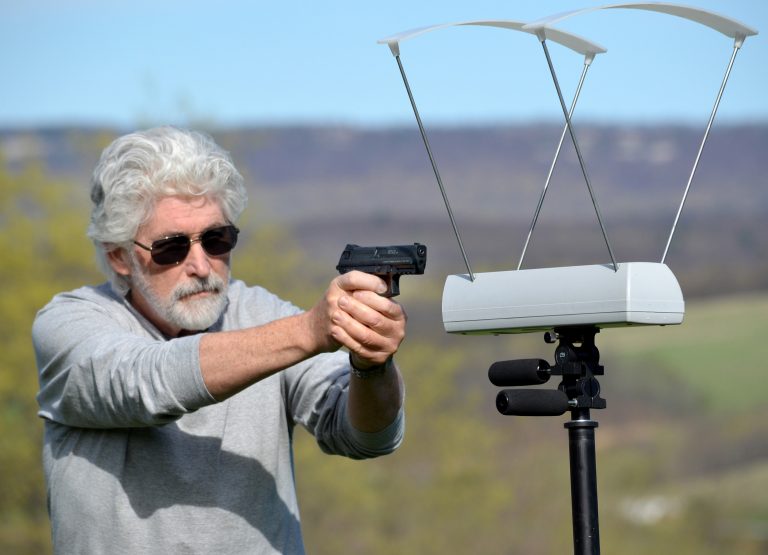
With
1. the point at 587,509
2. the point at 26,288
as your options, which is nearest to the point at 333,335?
the point at 587,509

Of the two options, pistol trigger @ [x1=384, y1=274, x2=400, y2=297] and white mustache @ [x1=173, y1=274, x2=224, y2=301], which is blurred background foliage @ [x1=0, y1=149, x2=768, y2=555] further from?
pistol trigger @ [x1=384, y1=274, x2=400, y2=297]

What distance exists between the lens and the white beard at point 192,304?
3066 millimetres

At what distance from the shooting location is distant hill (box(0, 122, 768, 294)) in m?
29.6

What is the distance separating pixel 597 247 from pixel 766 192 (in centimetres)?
698

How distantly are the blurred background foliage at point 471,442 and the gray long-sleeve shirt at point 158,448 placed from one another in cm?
1927

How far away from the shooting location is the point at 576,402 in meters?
2.41

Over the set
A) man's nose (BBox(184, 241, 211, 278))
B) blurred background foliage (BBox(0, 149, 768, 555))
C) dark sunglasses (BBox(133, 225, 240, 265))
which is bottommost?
man's nose (BBox(184, 241, 211, 278))

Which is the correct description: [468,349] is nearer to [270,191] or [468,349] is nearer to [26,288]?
[270,191]

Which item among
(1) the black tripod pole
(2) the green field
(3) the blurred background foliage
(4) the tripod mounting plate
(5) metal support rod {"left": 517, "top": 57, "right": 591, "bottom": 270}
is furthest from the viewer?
(2) the green field

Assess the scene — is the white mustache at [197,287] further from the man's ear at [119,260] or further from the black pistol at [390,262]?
the black pistol at [390,262]

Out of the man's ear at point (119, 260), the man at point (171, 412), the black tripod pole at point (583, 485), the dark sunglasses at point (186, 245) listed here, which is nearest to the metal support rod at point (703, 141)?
the black tripod pole at point (583, 485)

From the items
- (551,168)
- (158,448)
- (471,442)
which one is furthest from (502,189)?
(551,168)

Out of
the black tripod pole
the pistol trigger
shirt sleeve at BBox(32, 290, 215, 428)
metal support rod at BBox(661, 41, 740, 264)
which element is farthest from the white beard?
metal support rod at BBox(661, 41, 740, 264)

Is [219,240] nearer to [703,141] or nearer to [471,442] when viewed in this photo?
[703,141]
